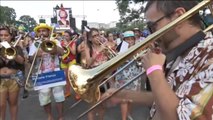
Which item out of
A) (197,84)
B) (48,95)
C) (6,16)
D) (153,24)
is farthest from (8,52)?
(6,16)

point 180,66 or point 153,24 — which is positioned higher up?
point 153,24

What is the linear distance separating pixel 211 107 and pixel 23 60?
424cm

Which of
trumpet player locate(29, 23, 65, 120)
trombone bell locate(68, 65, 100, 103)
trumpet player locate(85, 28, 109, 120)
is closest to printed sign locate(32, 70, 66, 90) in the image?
trumpet player locate(29, 23, 65, 120)

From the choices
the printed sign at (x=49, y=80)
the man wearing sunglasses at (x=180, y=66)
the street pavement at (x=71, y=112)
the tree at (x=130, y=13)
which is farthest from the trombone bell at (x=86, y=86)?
the tree at (x=130, y=13)

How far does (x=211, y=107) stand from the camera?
1451mm

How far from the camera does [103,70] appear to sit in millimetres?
1890

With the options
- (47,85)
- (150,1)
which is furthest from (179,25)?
(47,85)

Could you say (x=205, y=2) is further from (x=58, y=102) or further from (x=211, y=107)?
(x=58, y=102)

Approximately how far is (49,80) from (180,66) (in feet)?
12.9

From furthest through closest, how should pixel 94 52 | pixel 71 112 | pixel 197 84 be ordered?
pixel 71 112, pixel 94 52, pixel 197 84

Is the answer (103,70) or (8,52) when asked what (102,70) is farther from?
(8,52)

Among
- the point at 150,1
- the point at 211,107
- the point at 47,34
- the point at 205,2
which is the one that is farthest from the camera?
the point at 47,34

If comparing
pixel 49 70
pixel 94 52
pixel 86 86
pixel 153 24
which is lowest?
pixel 49 70

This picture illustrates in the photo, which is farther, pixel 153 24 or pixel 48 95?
pixel 48 95
